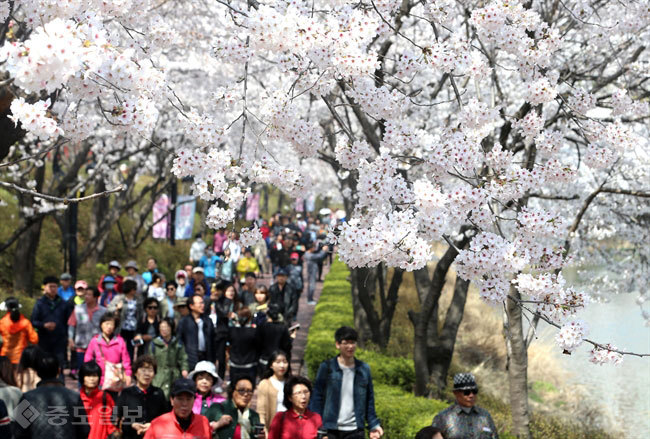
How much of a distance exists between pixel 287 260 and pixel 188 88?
5456 mm

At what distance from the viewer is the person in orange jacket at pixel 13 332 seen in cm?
1033

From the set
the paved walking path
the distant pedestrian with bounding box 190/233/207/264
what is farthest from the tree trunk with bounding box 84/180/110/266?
the paved walking path

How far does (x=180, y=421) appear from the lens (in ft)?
20.1

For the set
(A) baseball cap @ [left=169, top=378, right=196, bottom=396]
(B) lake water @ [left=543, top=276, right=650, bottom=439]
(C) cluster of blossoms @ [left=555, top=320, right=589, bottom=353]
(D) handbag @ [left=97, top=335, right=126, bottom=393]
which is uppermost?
Result: (C) cluster of blossoms @ [left=555, top=320, right=589, bottom=353]

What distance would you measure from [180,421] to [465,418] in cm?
222

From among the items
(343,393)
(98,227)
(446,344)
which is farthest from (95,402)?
(98,227)

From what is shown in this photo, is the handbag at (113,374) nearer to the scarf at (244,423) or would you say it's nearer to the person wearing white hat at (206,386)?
the person wearing white hat at (206,386)

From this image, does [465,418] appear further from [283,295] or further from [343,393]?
[283,295]

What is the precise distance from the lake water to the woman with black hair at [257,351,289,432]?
7430 mm

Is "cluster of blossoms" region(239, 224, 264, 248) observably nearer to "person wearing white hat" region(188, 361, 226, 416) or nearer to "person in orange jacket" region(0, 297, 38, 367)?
"person wearing white hat" region(188, 361, 226, 416)

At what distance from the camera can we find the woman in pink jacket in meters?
8.95

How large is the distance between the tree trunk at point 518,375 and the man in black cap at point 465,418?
10.3 feet

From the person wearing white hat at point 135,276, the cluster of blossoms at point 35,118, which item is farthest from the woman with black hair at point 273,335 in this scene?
the cluster of blossoms at point 35,118

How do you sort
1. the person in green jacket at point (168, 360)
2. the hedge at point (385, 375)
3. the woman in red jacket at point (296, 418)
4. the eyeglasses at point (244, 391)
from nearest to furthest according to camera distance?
the woman in red jacket at point (296, 418) → the eyeglasses at point (244, 391) → the hedge at point (385, 375) → the person in green jacket at point (168, 360)
